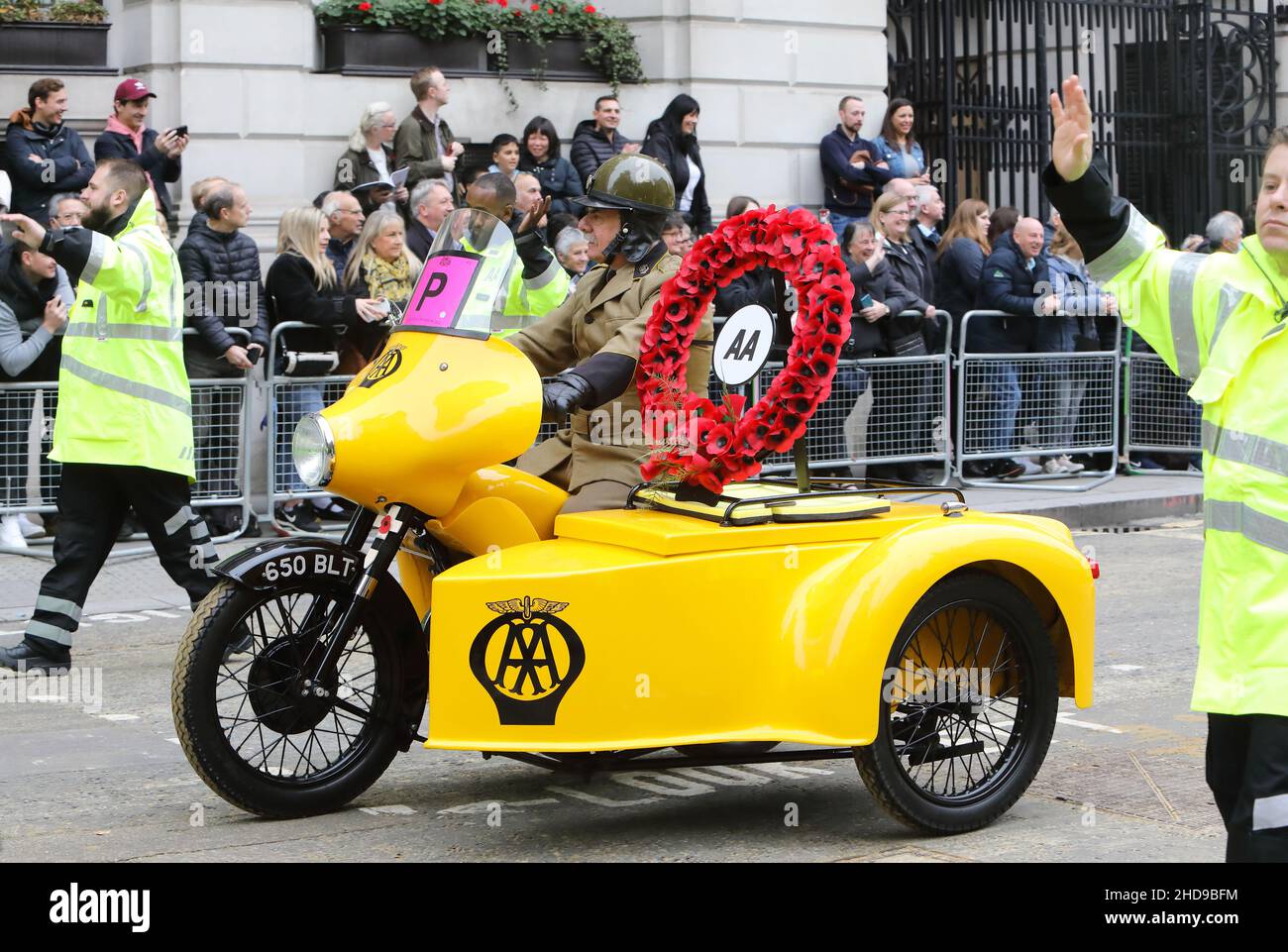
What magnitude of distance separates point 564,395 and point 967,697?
150cm

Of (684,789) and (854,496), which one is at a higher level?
(854,496)

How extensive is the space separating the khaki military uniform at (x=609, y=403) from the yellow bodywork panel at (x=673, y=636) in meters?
0.52

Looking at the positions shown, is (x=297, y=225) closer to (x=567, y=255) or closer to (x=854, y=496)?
(x=567, y=255)

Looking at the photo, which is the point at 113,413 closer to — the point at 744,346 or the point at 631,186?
the point at 631,186

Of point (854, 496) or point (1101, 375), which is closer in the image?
point (854, 496)

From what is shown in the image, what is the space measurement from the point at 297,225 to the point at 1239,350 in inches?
335

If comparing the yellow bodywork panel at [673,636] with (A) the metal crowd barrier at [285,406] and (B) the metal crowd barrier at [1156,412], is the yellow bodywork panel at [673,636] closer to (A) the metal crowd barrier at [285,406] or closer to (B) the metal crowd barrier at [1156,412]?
(A) the metal crowd barrier at [285,406]

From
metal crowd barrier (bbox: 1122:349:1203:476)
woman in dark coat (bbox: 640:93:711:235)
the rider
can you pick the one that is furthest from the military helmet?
woman in dark coat (bbox: 640:93:711:235)

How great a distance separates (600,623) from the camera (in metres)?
5.34

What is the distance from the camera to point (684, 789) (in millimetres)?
6273

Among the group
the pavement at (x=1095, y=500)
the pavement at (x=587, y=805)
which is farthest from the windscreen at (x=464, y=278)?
the pavement at (x=1095, y=500)

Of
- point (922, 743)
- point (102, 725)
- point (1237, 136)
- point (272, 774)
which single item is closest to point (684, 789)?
point (922, 743)

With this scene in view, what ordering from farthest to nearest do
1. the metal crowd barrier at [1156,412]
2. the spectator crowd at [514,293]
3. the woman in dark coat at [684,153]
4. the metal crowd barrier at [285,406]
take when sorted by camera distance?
the woman in dark coat at [684,153] < the metal crowd barrier at [1156,412] < the metal crowd barrier at [285,406] < the spectator crowd at [514,293]

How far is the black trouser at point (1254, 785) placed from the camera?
3.71 meters
